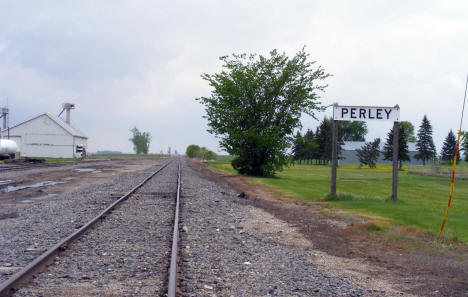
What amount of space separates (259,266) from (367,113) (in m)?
10.4

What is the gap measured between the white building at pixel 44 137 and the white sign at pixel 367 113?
63526 millimetres

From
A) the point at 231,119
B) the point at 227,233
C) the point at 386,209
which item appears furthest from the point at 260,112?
the point at 227,233

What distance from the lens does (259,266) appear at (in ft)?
21.6

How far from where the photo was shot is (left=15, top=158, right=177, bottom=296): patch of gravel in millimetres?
5223

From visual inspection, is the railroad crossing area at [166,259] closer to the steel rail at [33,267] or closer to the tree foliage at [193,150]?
the steel rail at [33,267]

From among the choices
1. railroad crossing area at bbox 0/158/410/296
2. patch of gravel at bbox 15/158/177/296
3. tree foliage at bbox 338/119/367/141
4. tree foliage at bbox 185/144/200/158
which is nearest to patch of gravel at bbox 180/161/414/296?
railroad crossing area at bbox 0/158/410/296

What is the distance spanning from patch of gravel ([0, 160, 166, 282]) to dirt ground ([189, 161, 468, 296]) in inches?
195

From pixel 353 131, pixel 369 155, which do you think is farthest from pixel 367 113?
pixel 353 131

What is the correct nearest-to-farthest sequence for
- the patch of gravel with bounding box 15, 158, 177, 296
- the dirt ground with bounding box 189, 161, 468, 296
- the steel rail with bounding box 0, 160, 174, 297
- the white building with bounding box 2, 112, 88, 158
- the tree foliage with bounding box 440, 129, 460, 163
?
the steel rail with bounding box 0, 160, 174, 297 < the patch of gravel with bounding box 15, 158, 177, 296 < the dirt ground with bounding box 189, 161, 468, 296 < the white building with bounding box 2, 112, 88, 158 < the tree foliage with bounding box 440, 129, 460, 163

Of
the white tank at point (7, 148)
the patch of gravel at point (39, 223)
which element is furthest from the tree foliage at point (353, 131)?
the patch of gravel at point (39, 223)

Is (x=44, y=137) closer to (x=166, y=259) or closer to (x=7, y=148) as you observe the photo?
(x=7, y=148)

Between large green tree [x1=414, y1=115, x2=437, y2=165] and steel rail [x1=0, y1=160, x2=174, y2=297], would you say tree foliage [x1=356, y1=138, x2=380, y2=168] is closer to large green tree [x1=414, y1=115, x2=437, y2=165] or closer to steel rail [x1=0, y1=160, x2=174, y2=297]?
large green tree [x1=414, y1=115, x2=437, y2=165]

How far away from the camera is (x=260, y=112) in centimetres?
3494

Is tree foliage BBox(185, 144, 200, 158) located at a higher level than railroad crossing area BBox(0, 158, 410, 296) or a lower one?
higher
